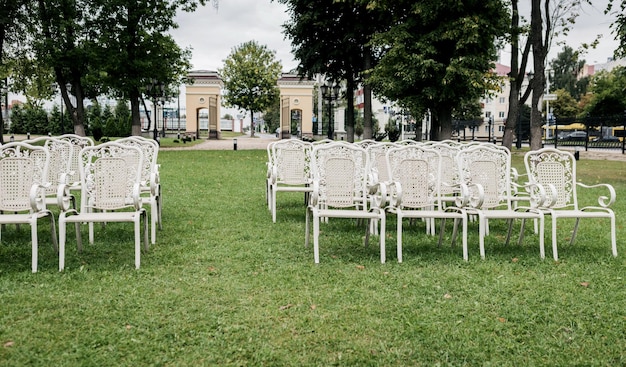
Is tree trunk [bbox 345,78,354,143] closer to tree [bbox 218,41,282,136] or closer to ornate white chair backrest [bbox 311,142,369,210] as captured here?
ornate white chair backrest [bbox 311,142,369,210]

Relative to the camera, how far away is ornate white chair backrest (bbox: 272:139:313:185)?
8.86 m

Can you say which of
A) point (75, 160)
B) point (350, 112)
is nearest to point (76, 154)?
point (75, 160)

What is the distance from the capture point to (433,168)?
745cm

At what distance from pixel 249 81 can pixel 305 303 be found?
5101 centimetres

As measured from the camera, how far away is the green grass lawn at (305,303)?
3514 mm

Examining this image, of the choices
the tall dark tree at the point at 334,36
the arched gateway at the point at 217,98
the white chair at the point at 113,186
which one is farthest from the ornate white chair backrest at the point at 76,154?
the arched gateway at the point at 217,98

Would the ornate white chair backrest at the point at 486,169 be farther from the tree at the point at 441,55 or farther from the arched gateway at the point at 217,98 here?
the arched gateway at the point at 217,98

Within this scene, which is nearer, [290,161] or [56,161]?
[56,161]

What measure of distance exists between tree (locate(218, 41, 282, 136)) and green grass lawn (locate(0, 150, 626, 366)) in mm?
47827

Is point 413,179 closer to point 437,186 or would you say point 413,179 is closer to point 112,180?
point 437,186

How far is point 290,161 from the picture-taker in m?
8.91

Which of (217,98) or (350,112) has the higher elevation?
(217,98)

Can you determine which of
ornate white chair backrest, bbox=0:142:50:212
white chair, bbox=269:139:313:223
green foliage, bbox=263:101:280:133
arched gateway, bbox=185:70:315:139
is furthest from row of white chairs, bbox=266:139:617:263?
green foliage, bbox=263:101:280:133

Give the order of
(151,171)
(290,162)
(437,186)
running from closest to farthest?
(437,186) < (151,171) < (290,162)
